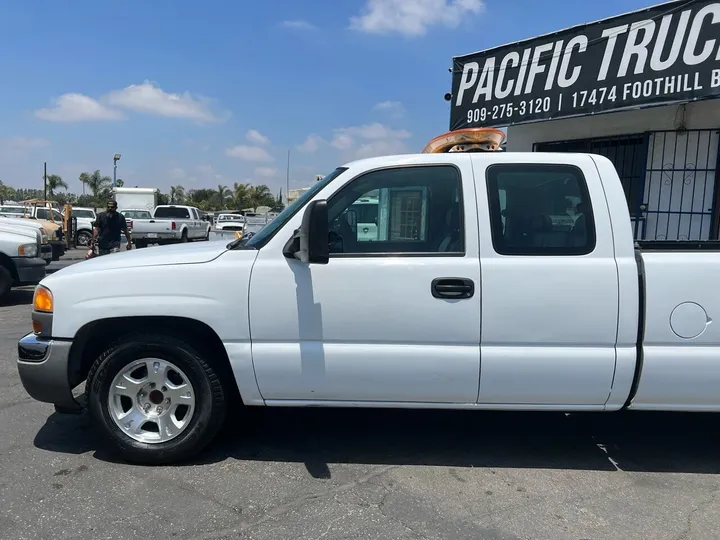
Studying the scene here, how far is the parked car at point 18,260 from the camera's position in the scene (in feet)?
28.9

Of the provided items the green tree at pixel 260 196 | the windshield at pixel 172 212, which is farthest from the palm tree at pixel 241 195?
the windshield at pixel 172 212

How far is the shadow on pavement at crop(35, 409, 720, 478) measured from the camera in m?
3.65

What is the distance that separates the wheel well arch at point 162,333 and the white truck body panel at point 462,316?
10cm

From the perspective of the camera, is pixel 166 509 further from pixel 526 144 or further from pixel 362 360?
pixel 526 144

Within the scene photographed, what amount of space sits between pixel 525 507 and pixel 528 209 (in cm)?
170

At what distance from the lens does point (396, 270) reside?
3.26 m

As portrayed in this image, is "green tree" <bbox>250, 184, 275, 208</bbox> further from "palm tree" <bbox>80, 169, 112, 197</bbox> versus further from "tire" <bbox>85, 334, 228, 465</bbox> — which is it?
"tire" <bbox>85, 334, 228, 465</bbox>

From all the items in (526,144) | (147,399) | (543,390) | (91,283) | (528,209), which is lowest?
(147,399)

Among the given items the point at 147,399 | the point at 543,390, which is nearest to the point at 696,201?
the point at 543,390

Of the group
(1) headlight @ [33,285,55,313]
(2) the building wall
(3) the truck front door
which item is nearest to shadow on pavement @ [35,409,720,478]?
(3) the truck front door

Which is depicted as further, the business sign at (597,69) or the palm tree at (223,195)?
the palm tree at (223,195)

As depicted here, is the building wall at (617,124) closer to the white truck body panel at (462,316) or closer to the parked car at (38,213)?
the white truck body panel at (462,316)

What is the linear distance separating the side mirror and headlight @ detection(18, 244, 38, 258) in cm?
756

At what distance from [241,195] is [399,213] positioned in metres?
65.6
